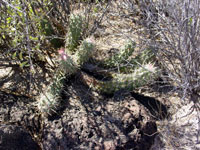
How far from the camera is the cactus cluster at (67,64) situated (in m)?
2.22

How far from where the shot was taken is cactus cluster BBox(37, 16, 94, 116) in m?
2.22

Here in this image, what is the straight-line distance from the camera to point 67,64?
7.63ft

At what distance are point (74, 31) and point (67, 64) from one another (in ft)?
1.73

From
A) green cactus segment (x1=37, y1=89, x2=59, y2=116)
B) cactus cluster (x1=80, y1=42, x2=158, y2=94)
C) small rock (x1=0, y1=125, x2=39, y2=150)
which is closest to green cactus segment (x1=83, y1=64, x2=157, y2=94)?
cactus cluster (x1=80, y1=42, x2=158, y2=94)

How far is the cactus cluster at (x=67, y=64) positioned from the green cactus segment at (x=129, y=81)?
316 mm

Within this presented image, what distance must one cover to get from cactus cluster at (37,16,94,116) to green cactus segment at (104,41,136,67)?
1.10 feet

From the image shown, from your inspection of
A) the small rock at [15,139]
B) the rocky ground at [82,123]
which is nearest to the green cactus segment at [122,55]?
the rocky ground at [82,123]

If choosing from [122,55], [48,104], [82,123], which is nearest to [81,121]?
[82,123]

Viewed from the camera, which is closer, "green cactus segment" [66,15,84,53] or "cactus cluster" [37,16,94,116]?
"cactus cluster" [37,16,94,116]

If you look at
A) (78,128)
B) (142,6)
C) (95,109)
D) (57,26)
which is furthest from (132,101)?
(57,26)

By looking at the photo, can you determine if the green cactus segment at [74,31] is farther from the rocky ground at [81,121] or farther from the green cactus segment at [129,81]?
the green cactus segment at [129,81]

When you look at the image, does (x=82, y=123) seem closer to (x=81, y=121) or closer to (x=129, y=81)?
(x=81, y=121)

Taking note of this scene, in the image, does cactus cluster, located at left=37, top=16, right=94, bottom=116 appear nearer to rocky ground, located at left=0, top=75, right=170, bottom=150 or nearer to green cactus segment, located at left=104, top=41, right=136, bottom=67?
rocky ground, located at left=0, top=75, right=170, bottom=150

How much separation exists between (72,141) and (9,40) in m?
1.57
